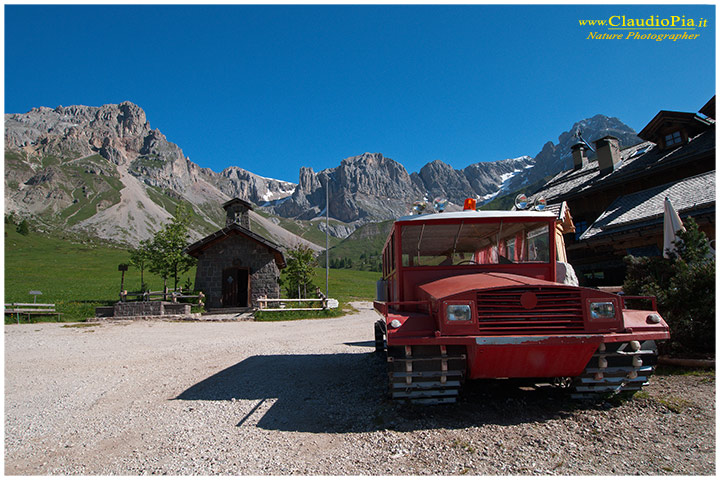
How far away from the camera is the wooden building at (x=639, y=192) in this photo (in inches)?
485

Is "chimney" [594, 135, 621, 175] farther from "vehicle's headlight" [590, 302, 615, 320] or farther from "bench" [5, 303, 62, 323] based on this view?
"bench" [5, 303, 62, 323]

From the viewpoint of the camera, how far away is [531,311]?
4219mm

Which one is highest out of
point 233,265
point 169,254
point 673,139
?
point 673,139

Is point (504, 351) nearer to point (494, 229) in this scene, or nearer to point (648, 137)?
point (494, 229)

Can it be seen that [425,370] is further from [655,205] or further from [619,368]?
[655,205]

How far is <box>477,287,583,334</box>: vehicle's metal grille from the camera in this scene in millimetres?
4184

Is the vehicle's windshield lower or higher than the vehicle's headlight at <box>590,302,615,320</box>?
higher

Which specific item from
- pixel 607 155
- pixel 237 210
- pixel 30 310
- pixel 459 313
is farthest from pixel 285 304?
pixel 459 313

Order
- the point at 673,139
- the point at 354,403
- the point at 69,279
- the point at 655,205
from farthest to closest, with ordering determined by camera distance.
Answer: the point at 69,279
the point at 673,139
the point at 655,205
the point at 354,403

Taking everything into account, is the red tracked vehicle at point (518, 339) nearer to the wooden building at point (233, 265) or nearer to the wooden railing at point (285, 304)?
the wooden railing at point (285, 304)

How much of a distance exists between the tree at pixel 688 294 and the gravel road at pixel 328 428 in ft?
4.39

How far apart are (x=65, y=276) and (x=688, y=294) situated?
56.0 metres

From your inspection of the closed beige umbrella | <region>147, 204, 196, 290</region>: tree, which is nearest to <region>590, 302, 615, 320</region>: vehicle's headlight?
the closed beige umbrella

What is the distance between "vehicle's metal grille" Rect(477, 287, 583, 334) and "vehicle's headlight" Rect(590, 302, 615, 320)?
133 mm
